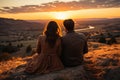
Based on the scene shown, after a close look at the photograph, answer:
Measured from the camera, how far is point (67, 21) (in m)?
8.90

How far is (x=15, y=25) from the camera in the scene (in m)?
179

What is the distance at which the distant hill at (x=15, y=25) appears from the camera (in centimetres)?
16275

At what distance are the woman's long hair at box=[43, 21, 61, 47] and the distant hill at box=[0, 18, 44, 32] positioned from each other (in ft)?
495

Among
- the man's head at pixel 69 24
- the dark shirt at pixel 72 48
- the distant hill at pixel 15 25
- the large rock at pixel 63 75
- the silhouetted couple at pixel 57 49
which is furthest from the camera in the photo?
the distant hill at pixel 15 25

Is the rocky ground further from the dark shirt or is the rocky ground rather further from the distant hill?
the distant hill

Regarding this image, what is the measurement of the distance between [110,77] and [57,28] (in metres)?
2.38

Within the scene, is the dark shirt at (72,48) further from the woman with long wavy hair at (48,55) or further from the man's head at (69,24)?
the woman with long wavy hair at (48,55)

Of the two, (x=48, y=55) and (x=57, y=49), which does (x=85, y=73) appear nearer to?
(x=57, y=49)

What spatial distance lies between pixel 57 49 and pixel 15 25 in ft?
568

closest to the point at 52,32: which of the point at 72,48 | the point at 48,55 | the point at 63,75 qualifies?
the point at 48,55

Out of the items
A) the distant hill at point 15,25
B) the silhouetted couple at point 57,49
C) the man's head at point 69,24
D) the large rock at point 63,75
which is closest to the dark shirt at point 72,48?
the silhouetted couple at point 57,49

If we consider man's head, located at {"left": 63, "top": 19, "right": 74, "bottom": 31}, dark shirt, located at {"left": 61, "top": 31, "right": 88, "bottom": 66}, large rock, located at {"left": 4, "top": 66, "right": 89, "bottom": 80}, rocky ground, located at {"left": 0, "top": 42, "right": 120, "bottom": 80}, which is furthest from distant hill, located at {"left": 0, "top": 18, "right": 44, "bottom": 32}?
man's head, located at {"left": 63, "top": 19, "right": 74, "bottom": 31}

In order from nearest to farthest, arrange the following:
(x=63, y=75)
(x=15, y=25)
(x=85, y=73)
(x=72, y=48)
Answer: (x=63, y=75)
(x=85, y=73)
(x=72, y=48)
(x=15, y=25)

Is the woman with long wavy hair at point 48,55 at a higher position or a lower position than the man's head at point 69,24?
lower
